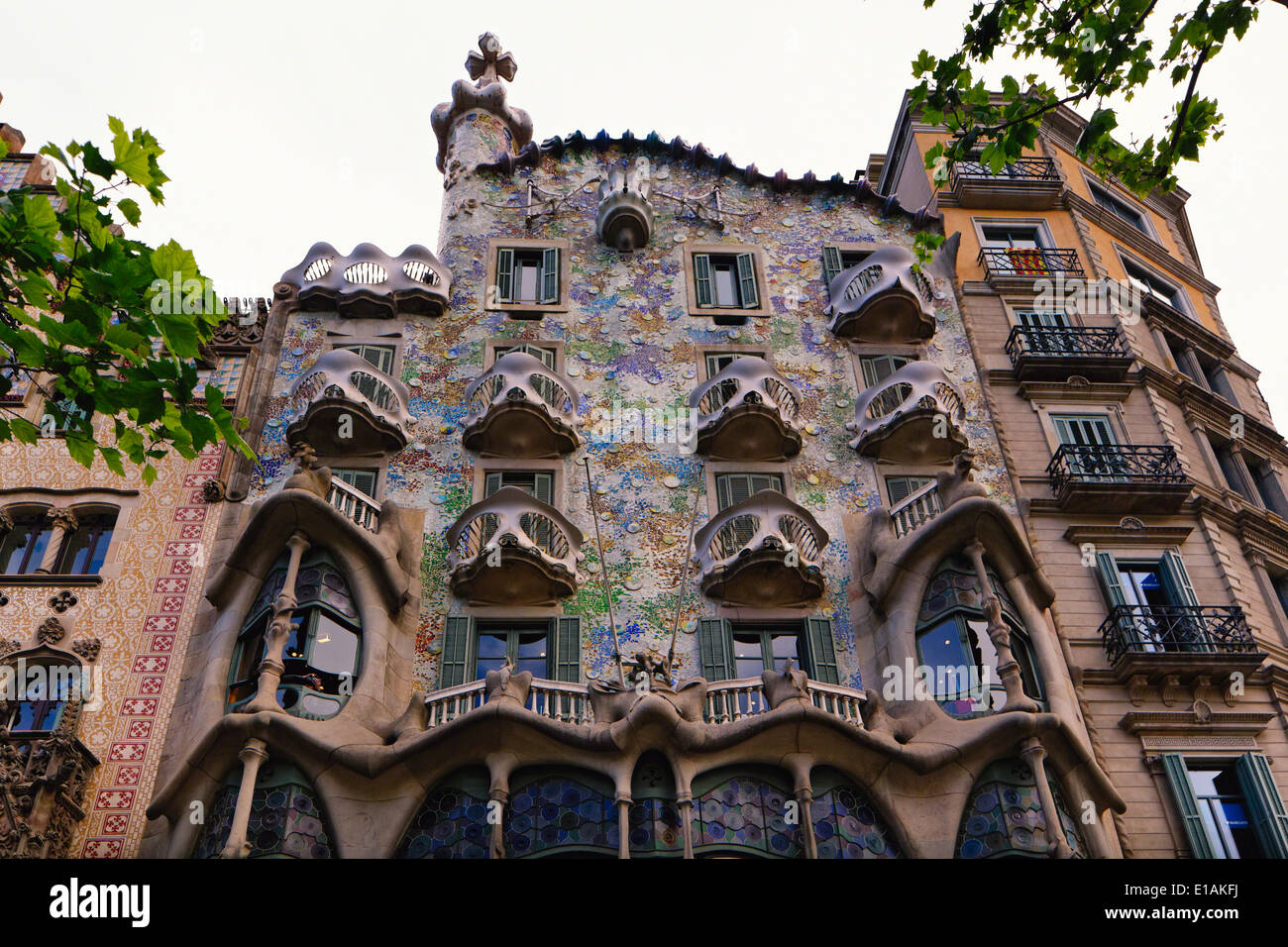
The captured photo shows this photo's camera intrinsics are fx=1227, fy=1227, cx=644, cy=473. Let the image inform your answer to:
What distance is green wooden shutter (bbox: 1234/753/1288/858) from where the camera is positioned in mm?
17688

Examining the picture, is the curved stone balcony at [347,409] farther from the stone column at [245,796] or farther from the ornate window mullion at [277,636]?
the stone column at [245,796]

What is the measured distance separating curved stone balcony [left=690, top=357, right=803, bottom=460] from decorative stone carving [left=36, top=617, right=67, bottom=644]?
36.0 ft

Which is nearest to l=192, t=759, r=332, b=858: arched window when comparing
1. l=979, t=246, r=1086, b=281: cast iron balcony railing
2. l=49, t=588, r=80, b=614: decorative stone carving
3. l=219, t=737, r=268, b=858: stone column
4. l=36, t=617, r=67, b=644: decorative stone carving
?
l=219, t=737, r=268, b=858: stone column

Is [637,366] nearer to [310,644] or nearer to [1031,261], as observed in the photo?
[310,644]

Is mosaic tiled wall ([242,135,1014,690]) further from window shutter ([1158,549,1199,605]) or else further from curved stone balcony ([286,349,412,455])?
window shutter ([1158,549,1199,605])

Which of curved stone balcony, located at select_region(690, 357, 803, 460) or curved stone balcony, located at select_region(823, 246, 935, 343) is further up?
curved stone balcony, located at select_region(823, 246, 935, 343)

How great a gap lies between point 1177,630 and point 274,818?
14.4 m

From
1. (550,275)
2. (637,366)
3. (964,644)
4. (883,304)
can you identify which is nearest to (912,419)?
(883,304)

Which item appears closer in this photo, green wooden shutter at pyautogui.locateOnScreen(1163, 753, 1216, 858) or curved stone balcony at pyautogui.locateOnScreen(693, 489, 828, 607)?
green wooden shutter at pyautogui.locateOnScreen(1163, 753, 1216, 858)

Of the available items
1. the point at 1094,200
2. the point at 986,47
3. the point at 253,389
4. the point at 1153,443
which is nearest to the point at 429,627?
the point at 253,389

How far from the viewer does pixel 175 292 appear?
38.7ft
